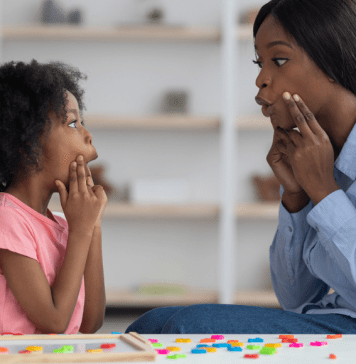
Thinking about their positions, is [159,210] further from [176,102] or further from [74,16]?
[74,16]

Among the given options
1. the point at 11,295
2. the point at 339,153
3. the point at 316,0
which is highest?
the point at 316,0

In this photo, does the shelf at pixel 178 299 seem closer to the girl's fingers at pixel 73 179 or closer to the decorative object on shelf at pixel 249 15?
the decorative object on shelf at pixel 249 15

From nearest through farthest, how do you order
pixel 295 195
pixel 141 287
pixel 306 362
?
pixel 306 362
pixel 295 195
pixel 141 287

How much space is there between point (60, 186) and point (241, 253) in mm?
2289

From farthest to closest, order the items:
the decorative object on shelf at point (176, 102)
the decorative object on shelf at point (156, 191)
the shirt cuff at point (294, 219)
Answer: the decorative object on shelf at point (176, 102), the decorative object on shelf at point (156, 191), the shirt cuff at point (294, 219)

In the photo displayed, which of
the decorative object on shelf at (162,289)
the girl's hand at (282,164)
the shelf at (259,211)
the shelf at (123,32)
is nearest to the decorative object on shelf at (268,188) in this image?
the shelf at (259,211)

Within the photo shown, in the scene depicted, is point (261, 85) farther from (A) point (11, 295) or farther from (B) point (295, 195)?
(A) point (11, 295)

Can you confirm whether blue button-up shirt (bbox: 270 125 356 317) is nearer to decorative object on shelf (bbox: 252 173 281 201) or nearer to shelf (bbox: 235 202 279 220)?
shelf (bbox: 235 202 279 220)

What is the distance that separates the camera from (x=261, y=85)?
1.04 metres

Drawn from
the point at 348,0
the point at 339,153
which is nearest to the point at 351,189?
the point at 339,153

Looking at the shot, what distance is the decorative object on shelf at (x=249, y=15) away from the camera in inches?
119

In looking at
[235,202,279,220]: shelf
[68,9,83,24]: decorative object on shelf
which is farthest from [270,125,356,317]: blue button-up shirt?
[68,9,83,24]: decorative object on shelf

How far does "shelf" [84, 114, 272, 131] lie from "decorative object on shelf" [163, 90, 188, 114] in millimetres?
138

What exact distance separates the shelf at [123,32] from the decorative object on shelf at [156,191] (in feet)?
2.96
